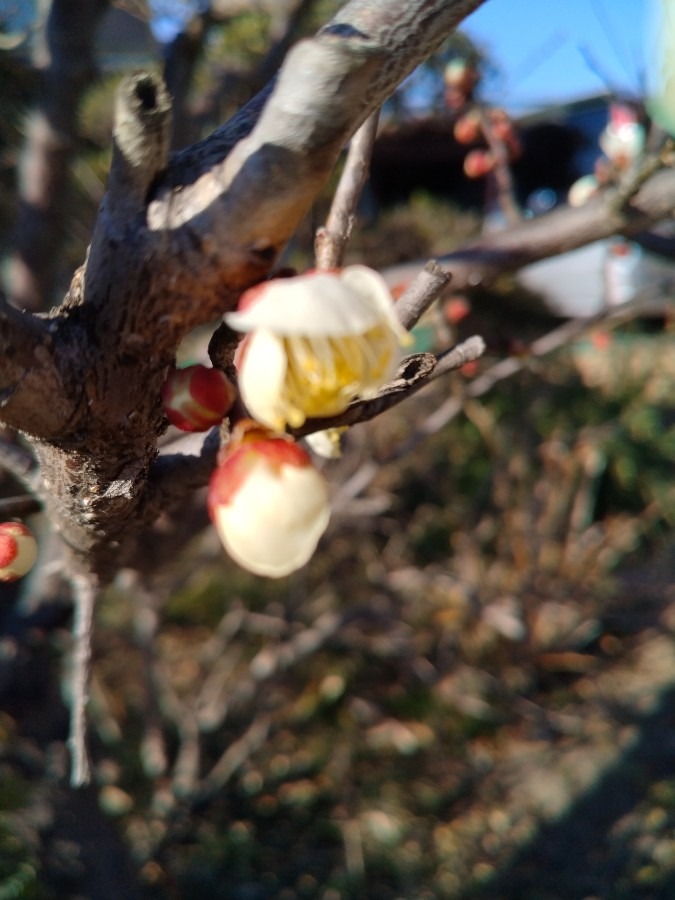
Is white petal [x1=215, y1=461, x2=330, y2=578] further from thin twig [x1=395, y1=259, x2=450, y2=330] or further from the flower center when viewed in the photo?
thin twig [x1=395, y1=259, x2=450, y2=330]

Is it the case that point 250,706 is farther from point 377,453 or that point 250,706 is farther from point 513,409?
point 513,409

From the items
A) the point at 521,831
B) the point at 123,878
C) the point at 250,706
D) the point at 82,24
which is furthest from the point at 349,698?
the point at 82,24

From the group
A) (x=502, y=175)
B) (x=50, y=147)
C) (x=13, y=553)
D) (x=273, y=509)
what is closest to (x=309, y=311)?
(x=273, y=509)

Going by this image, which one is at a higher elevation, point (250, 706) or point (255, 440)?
point (255, 440)

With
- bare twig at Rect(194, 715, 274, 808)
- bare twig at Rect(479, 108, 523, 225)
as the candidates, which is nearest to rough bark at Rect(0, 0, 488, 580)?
bare twig at Rect(479, 108, 523, 225)

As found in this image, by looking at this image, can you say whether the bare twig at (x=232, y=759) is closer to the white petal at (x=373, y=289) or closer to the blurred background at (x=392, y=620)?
the blurred background at (x=392, y=620)

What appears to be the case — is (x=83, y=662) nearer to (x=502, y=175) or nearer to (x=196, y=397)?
(x=196, y=397)

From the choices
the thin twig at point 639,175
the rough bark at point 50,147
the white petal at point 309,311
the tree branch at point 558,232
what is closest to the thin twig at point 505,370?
the tree branch at point 558,232
